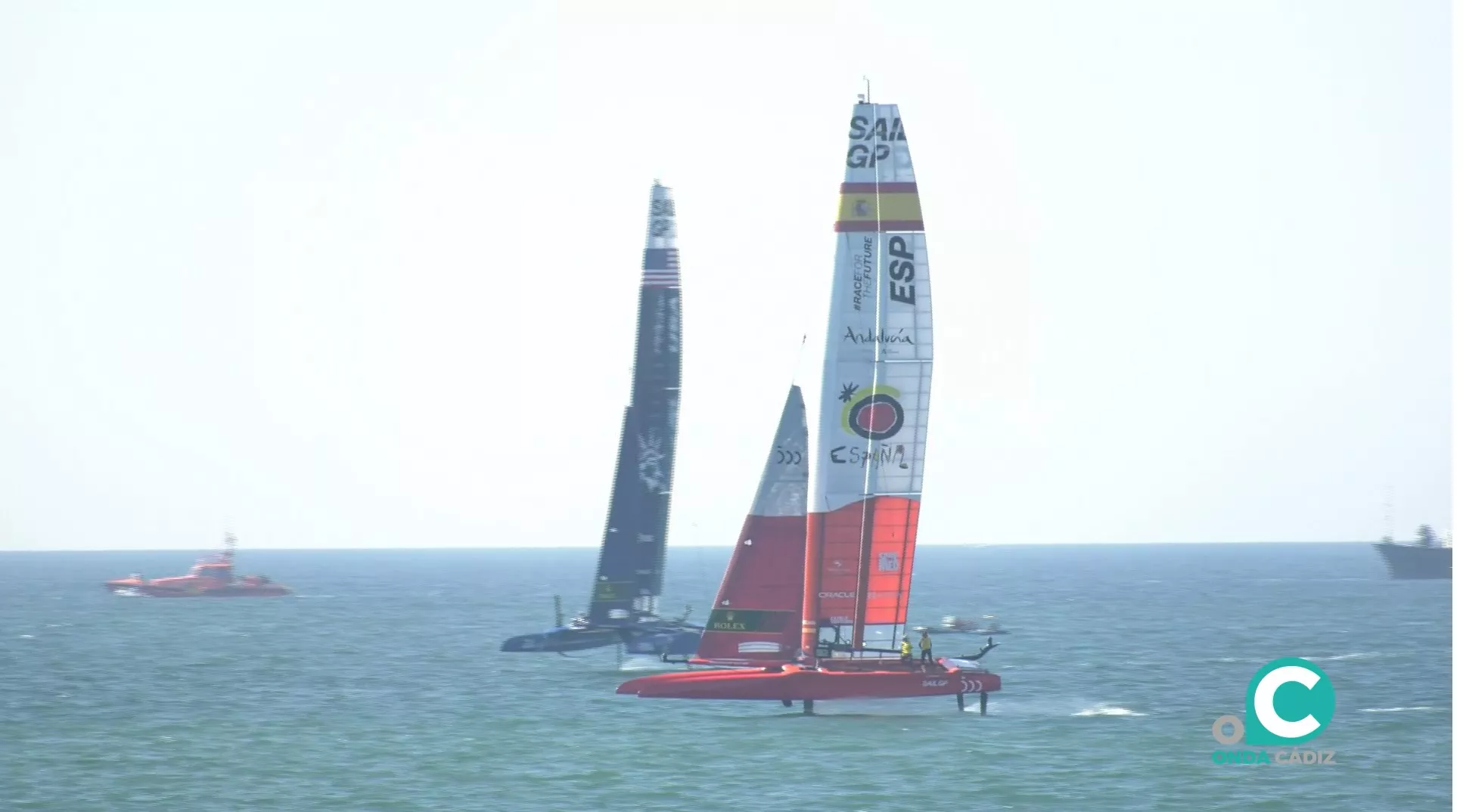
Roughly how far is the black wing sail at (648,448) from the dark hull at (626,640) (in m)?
0.66

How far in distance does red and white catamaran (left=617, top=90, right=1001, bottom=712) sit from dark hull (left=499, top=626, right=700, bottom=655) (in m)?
10.9

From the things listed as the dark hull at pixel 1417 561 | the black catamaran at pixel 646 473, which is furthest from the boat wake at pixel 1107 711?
the dark hull at pixel 1417 561

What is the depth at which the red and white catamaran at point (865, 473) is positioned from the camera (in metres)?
46.0

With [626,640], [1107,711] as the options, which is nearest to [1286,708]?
[1107,711]

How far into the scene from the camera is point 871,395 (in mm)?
46281

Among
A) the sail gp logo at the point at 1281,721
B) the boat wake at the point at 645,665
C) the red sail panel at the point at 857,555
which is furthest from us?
the boat wake at the point at 645,665

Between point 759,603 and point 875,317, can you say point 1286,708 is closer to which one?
point 759,603

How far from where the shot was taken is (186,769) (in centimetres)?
4316

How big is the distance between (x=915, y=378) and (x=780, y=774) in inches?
446

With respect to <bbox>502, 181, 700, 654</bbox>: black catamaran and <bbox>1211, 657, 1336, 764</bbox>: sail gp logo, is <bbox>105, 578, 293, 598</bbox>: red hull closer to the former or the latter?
<bbox>502, 181, 700, 654</bbox>: black catamaran

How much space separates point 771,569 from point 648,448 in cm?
1403

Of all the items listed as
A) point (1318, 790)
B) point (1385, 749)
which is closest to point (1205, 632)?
point (1385, 749)

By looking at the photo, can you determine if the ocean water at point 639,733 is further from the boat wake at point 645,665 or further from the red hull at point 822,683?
the red hull at point 822,683

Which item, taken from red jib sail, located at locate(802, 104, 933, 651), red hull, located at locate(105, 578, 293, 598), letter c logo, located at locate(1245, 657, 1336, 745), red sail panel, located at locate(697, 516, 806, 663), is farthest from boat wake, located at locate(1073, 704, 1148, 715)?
red hull, located at locate(105, 578, 293, 598)
